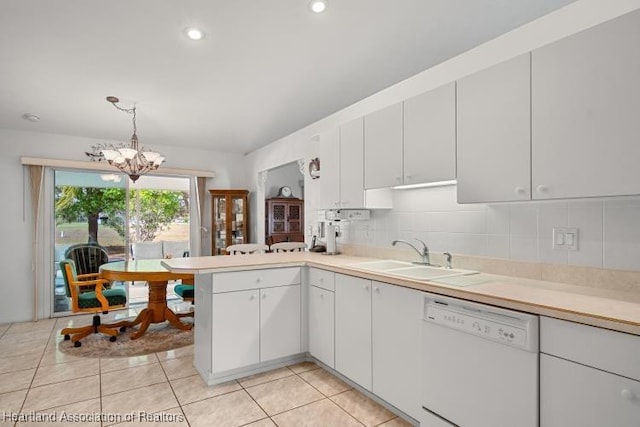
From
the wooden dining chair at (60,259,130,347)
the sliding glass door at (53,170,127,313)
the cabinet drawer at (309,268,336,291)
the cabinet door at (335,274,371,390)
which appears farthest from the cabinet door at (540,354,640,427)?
the sliding glass door at (53,170,127,313)

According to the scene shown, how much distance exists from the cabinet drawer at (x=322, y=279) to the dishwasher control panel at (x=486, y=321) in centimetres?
87

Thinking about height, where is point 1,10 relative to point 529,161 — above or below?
above

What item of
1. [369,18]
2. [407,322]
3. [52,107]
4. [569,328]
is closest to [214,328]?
[407,322]

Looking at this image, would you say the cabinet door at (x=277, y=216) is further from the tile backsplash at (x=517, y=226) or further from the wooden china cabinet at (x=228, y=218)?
the tile backsplash at (x=517, y=226)

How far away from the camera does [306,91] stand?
3.18 meters

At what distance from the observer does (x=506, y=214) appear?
2150 mm

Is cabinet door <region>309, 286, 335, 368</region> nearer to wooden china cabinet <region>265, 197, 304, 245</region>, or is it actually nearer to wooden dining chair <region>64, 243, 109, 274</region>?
wooden china cabinet <region>265, 197, 304, 245</region>

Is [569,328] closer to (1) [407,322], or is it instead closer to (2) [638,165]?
(2) [638,165]

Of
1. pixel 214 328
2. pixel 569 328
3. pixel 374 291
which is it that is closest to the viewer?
pixel 569 328

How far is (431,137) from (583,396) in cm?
152

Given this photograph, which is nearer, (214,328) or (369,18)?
(369,18)

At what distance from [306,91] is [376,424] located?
261cm

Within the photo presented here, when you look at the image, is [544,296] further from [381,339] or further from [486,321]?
[381,339]

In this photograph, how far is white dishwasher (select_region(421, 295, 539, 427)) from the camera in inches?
56.4
